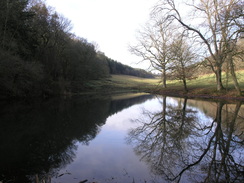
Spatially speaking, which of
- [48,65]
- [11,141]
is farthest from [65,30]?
[11,141]

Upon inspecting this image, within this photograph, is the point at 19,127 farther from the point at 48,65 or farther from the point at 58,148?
the point at 48,65

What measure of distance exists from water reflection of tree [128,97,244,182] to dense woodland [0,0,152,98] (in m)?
16.9

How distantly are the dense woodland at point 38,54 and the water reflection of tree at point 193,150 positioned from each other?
55.6 ft

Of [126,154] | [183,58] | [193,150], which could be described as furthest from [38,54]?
[193,150]

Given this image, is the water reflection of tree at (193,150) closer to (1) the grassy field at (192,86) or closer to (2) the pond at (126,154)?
(2) the pond at (126,154)

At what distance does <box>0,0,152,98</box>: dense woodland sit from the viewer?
19419 mm

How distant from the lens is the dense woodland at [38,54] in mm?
19419

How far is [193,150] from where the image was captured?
5.12 m

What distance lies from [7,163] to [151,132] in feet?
16.8

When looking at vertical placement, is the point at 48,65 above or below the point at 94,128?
above

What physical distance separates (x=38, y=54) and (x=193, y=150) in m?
30.0

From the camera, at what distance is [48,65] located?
29.2 metres

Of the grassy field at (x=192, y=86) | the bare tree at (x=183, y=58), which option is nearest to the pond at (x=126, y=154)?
the grassy field at (x=192, y=86)

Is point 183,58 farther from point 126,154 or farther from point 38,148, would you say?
point 38,148
